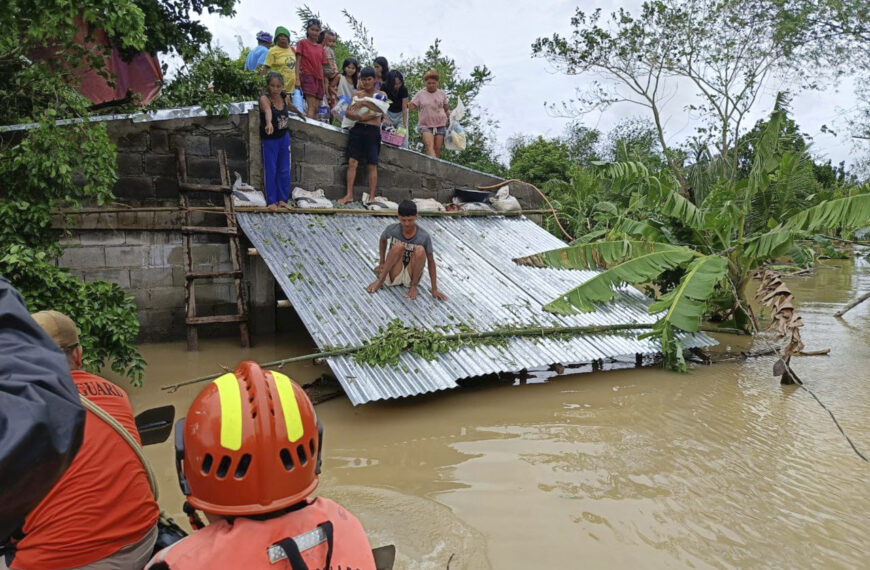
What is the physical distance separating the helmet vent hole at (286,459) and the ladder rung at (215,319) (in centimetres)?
576

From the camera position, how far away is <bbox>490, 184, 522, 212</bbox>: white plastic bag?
974 cm

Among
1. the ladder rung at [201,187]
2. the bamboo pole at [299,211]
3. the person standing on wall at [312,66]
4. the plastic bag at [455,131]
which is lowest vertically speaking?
the bamboo pole at [299,211]

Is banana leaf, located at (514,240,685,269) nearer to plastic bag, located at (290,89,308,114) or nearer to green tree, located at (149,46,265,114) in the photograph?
green tree, located at (149,46,265,114)

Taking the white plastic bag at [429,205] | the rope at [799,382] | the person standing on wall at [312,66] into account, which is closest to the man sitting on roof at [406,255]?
the white plastic bag at [429,205]

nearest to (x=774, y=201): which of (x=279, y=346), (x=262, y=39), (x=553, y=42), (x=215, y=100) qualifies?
(x=279, y=346)

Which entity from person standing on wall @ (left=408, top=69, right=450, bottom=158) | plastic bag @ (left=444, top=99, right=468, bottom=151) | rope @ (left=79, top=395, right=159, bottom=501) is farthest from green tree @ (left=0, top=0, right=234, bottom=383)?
plastic bag @ (left=444, top=99, right=468, bottom=151)

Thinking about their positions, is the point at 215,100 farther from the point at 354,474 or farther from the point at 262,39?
the point at 354,474

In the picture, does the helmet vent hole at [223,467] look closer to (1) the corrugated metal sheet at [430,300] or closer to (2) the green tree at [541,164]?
(1) the corrugated metal sheet at [430,300]

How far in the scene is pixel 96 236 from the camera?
22.3ft

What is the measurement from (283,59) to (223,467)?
914 centimetres

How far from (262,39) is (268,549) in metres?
10.4

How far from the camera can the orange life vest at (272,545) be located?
135 cm

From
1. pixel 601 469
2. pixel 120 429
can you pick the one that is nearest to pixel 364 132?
pixel 601 469

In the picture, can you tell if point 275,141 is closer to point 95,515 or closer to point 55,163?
point 55,163
